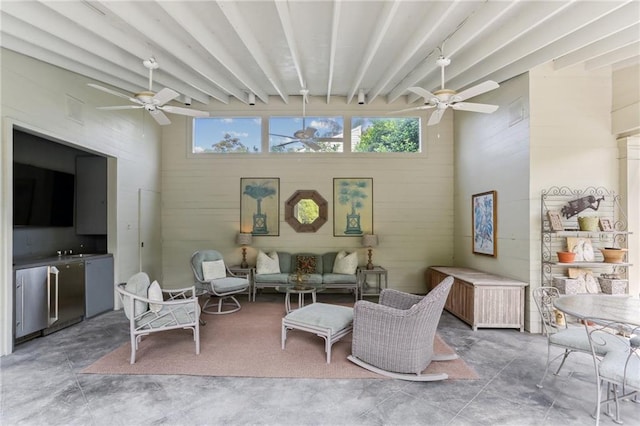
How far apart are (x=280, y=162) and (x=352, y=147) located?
4.91 feet

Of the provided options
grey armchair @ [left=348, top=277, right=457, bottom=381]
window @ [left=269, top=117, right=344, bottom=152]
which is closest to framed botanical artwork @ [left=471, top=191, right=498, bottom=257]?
grey armchair @ [left=348, top=277, right=457, bottom=381]

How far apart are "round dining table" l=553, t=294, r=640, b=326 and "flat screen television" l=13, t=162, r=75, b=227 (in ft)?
19.8

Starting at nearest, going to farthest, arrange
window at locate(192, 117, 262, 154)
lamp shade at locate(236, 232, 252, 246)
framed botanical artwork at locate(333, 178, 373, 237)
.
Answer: lamp shade at locate(236, 232, 252, 246)
framed botanical artwork at locate(333, 178, 373, 237)
window at locate(192, 117, 262, 154)

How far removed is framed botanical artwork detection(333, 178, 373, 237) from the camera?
253 inches

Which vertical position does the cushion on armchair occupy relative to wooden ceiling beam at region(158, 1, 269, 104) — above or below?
below

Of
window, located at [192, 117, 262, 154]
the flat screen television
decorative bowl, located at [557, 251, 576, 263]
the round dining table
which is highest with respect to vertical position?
Result: window, located at [192, 117, 262, 154]

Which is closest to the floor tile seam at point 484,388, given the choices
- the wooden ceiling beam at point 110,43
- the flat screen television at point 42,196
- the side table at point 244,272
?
the side table at point 244,272

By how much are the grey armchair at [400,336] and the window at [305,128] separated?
407cm

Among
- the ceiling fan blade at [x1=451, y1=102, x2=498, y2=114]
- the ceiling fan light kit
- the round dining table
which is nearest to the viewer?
the round dining table

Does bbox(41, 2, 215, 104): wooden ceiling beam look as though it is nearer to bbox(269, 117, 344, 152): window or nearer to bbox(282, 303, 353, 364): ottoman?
bbox(269, 117, 344, 152): window

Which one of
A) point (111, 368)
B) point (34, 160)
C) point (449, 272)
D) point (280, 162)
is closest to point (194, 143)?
point (280, 162)

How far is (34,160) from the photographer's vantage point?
4570 millimetres

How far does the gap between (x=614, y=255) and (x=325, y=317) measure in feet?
11.9

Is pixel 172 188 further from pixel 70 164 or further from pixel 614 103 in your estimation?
pixel 614 103
